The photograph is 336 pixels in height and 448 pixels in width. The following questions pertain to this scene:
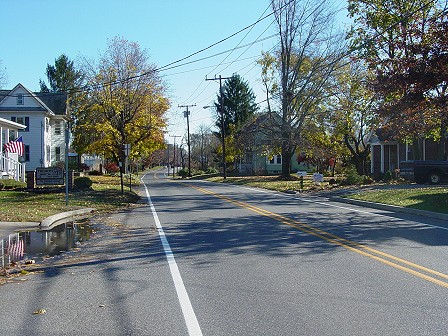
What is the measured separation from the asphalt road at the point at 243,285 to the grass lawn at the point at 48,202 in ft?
16.3

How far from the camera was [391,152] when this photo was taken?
48219mm

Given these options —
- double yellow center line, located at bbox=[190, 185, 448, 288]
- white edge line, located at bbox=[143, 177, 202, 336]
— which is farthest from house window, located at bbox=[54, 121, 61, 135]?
white edge line, located at bbox=[143, 177, 202, 336]

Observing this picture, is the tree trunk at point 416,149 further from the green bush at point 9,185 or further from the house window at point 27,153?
the house window at point 27,153

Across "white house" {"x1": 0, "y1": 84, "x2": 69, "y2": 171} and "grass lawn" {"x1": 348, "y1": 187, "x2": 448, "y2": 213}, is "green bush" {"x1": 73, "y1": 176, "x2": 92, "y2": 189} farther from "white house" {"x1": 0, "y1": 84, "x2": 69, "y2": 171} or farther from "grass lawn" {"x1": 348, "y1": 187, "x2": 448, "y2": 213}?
"white house" {"x1": 0, "y1": 84, "x2": 69, "y2": 171}

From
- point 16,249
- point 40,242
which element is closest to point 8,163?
point 40,242

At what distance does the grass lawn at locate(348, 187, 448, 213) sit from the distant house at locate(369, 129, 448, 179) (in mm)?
19515

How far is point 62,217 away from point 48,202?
4095 mm

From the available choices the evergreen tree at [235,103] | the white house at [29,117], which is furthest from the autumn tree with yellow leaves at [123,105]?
the evergreen tree at [235,103]

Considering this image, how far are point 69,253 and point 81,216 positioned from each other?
8629 mm

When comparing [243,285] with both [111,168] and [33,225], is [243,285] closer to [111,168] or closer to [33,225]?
[33,225]

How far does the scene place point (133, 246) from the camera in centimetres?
1192

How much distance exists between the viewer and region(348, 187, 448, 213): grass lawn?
18511 mm

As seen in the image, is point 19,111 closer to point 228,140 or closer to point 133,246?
point 228,140

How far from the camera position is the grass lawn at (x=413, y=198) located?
18511mm
